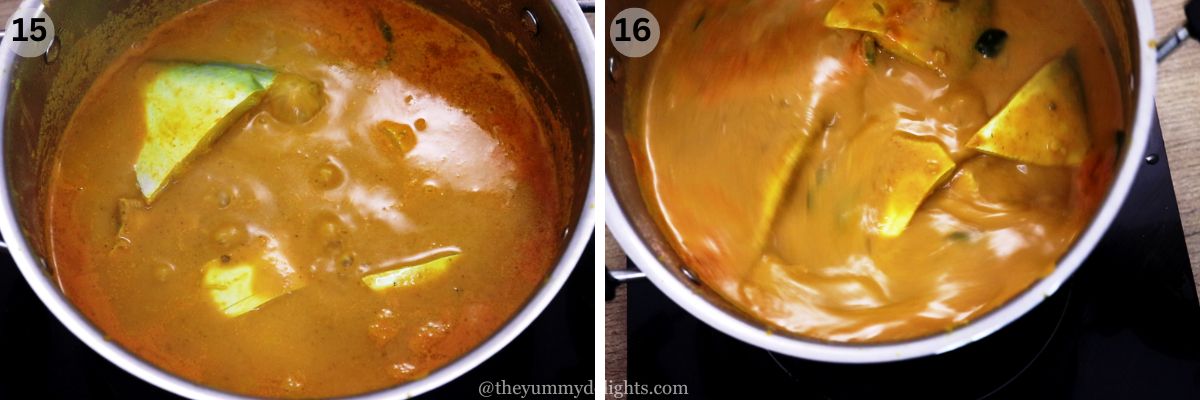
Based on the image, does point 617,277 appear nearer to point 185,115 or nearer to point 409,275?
point 409,275

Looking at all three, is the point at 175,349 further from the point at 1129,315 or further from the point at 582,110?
the point at 1129,315

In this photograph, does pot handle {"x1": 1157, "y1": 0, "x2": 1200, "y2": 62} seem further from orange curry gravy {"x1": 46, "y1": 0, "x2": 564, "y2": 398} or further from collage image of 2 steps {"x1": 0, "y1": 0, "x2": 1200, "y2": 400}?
orange curry gravy {"x1": 46, "y1": 0, "x2": 564, "y2": 398}

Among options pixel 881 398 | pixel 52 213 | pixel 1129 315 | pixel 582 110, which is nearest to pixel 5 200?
pixel 52 213

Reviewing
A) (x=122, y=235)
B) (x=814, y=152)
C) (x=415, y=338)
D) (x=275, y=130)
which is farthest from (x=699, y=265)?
(x=122, y=235)

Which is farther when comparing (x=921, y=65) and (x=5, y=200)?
(x=921, y=65)

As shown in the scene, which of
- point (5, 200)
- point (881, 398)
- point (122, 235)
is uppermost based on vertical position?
point (5, 200)

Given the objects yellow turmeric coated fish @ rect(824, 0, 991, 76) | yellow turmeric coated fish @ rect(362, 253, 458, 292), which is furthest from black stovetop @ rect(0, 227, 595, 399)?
yellow turmeric coated fish @ rect(824, 0, 991, 76)

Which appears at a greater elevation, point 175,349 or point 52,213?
point 52,213
